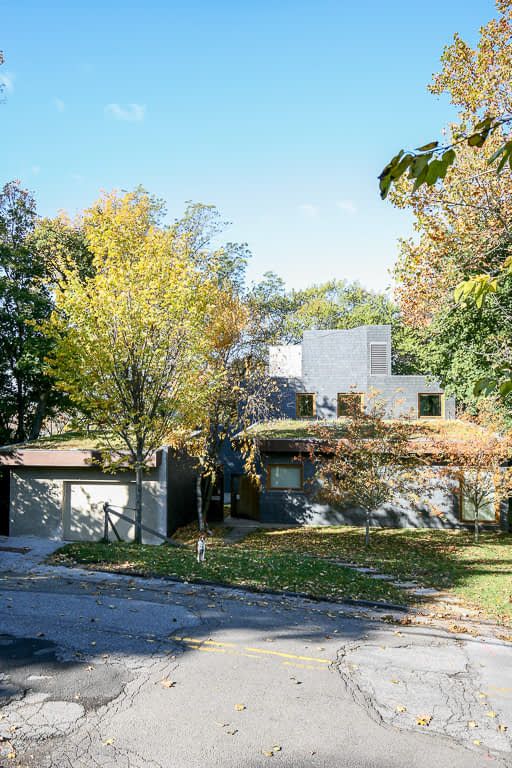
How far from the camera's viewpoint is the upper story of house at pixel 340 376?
2705 cm

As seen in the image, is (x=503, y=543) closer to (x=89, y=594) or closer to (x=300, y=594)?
(x=300, y=594)

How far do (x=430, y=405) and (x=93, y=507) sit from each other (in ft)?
55.2

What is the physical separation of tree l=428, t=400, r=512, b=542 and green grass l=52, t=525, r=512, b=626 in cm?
178

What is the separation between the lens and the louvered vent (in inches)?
1079

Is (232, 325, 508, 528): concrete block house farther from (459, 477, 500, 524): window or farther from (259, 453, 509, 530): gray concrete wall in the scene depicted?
(459, 477, 500, 524): window

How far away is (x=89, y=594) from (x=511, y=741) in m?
7.16

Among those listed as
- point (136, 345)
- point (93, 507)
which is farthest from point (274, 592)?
point (93, 507)

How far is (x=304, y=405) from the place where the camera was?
27.7 m

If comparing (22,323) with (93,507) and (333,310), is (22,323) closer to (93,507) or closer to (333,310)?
(93,507)

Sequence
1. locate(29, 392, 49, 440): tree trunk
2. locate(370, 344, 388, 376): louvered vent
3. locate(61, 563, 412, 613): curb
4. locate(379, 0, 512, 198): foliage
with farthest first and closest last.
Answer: locate(29, 392, 49, 440): tree trunk, locate(370, 344, 388, 376): louvered vent, locate(379, 0, 512, 198): foliage, locate(61, 563, 412, 613): curb

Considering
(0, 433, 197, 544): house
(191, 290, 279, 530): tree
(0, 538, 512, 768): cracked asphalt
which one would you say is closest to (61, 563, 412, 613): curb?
(0, 538, 512, 768): cracked asphalt

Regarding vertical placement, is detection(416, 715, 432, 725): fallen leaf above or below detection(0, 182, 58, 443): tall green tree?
below

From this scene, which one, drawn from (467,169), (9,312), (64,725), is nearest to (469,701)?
(64,725)

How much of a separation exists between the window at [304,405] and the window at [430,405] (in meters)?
5.33
